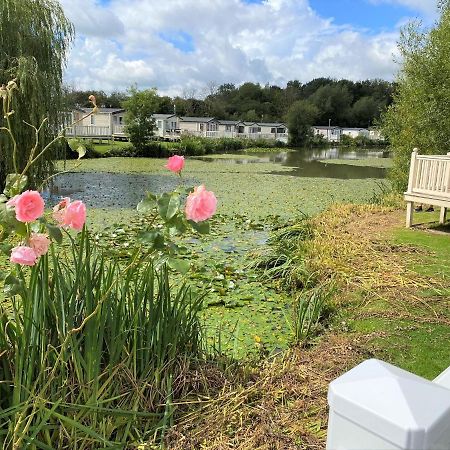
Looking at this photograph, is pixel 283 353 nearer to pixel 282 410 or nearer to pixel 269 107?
pixel 282 410

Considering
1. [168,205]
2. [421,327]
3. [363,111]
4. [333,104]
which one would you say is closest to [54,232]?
[168,205]

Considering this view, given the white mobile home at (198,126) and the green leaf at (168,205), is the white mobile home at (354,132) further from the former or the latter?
the green leaf at (168,205)

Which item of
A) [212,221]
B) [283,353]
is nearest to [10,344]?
[283,353]

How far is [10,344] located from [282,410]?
1375 millimetres

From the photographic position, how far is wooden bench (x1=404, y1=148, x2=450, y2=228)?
19.1 feet

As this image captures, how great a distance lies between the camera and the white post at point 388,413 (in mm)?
623

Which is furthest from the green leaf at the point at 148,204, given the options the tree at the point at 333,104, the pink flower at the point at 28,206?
the tree at the point at 333,104

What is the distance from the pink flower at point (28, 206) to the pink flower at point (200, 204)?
523 mm

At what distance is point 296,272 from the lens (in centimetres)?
466

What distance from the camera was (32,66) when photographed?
28.7 feet

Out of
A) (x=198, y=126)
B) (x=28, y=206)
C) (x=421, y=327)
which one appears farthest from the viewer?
(x=198, y=126)

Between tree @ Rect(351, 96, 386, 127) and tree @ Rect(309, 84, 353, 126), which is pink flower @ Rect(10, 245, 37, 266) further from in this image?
tree @ Rect(351, 96, 386, 127)

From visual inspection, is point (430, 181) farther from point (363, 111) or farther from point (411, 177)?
point (363, 111)

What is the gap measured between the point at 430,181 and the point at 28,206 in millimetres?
5807
